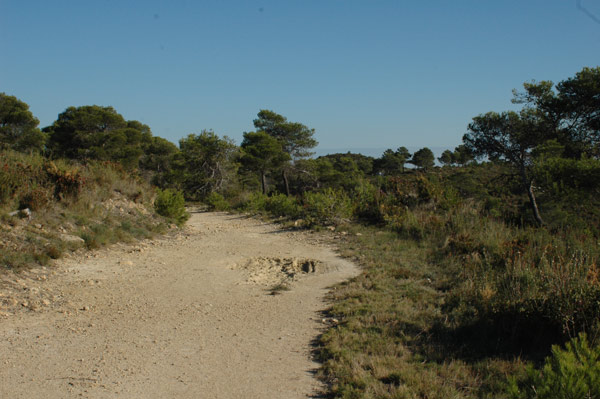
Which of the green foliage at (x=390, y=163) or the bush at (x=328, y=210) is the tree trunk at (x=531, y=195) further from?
the green foliage at (x=390, y=163)

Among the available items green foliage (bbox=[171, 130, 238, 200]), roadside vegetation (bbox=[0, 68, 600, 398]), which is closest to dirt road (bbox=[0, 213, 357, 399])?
roadside vegetation (bbox=[0, 68, 600, 398])

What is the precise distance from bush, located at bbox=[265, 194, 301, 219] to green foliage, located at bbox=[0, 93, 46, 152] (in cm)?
1613

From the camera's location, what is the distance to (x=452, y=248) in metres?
8.48

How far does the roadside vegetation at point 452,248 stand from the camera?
3.45 m

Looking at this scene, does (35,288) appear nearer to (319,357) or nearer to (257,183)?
(319,357)


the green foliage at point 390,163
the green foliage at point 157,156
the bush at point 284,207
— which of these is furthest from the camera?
the green foliage at point 390,163

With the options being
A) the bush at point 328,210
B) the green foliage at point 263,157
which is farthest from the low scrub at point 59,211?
the green foliage at point 263,157

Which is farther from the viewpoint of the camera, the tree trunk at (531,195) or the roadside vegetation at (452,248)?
the tree trunk at (531,195)

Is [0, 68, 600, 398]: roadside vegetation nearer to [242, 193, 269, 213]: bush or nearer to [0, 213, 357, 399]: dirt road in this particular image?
[242, 193, 269, 213]: bush

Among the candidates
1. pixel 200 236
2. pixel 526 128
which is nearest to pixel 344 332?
pixel 200 236

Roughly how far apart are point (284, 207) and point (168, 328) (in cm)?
1023

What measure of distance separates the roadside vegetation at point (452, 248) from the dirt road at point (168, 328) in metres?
0.56

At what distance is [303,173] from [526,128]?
1470 centimetres

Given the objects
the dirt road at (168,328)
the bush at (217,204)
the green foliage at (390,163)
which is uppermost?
the green foliage at (390,163)
